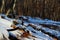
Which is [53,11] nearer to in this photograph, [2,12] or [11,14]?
[11,14]

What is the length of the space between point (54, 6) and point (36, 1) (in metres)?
0.43

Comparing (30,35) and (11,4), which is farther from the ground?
(11,4)

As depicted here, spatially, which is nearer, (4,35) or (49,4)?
(4,35)

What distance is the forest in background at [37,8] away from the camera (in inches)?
125

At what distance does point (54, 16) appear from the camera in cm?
321

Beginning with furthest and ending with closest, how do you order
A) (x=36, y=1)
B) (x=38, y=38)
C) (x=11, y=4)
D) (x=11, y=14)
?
(x=11, y=4)
(x=11, y=14)
(x=36, y=1)
(x=38, y=38)

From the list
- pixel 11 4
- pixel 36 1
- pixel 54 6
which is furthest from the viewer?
pixel 11 4

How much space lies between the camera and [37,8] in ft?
11.2

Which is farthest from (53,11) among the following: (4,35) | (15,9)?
(4,35)

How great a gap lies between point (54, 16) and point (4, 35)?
1.55 metres

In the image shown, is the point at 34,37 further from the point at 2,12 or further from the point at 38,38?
the point at 2,12

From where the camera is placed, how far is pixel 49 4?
10.6 feet

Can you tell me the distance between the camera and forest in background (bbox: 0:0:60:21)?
125 inches

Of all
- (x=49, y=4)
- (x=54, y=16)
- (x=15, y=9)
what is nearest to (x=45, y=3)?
(x=49, y=4)
